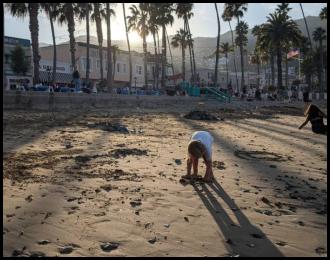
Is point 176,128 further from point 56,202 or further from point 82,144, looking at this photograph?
point 56,202

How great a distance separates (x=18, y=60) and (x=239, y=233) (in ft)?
140

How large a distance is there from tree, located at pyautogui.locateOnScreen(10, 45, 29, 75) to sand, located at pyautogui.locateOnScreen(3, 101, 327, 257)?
34.7 metres

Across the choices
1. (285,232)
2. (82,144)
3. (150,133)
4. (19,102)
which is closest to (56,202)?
(285,232)

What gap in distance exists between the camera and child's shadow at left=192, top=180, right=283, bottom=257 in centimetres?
424

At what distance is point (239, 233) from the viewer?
474cm

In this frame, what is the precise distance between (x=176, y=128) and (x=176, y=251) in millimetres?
12020

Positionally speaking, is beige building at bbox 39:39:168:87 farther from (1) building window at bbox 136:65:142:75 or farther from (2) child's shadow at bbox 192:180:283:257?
(2) child's shadow at bbox 192:180:283:257

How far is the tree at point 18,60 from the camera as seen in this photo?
43.2 m

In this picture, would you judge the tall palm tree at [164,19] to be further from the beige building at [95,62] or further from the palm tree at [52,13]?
the palm tree at [52,13]

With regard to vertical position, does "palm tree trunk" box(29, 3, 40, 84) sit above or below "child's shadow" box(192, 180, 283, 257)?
above

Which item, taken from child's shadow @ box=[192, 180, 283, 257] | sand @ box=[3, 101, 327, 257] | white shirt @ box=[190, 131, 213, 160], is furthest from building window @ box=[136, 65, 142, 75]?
child's shadow @ box=[192, 180, 283, 257]

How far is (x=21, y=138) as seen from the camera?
1166cm

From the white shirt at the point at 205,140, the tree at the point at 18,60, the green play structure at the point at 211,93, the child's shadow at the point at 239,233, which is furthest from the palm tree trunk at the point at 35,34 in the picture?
the child's shadow at the point at 239,233

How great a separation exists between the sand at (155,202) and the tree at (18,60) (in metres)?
34.7
